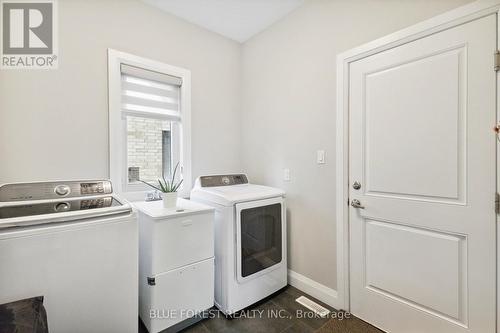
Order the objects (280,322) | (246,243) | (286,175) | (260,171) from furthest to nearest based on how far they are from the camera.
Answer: (260,171)
(286,175)
(246,243)
(280,322)

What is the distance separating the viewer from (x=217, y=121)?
8.61 ft

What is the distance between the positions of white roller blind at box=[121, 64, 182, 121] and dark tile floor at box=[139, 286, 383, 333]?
1804 mm

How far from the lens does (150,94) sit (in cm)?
219

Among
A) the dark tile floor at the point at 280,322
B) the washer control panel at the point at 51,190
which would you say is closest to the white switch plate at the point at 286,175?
the dark tile floor at the point at 280,322

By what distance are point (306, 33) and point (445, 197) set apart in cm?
173

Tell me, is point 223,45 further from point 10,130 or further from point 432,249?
point 432,249

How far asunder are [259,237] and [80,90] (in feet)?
6.22

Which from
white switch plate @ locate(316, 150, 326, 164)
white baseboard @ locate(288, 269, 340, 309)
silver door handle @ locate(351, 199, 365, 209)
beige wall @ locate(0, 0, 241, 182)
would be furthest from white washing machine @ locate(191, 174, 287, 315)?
beige wall @ locate(0, 0, 241, 182)

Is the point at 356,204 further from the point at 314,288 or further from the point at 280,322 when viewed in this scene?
the point at 280,322

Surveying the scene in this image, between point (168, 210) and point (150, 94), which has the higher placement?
point (150, 94)

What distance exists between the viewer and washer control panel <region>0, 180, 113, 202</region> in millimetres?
1397

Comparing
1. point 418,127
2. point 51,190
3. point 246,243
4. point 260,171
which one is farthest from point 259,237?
point 51,190

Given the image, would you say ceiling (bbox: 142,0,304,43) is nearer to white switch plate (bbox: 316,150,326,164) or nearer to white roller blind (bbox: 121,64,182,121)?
white roller blind (bbox: 121,64,182,121)

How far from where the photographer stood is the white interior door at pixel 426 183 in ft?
4.15
